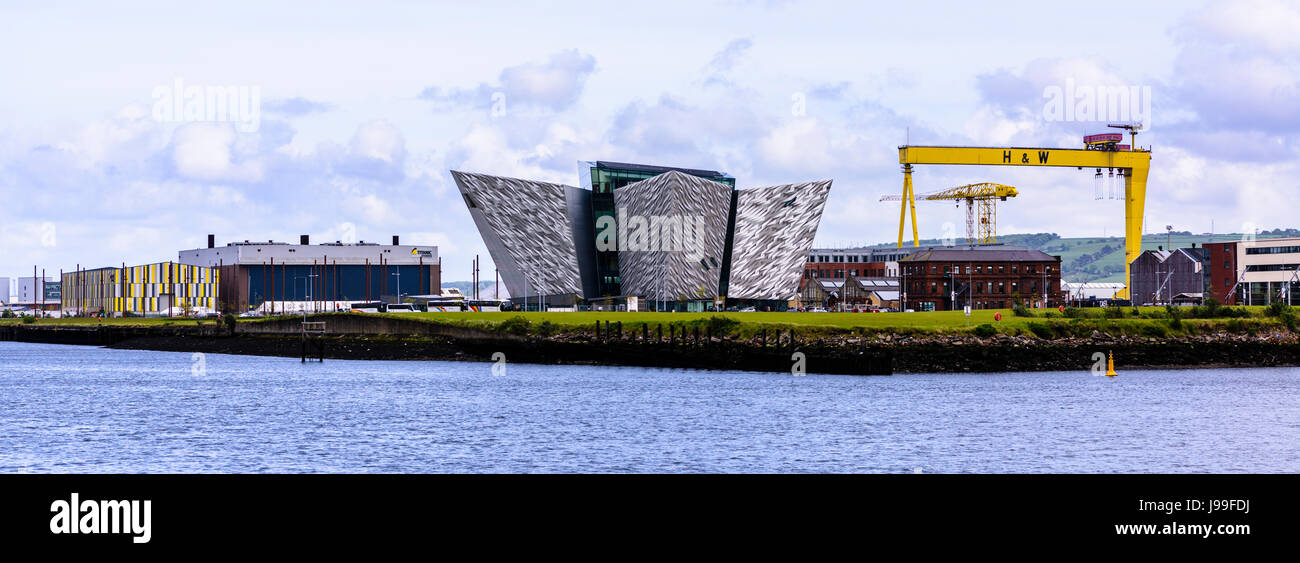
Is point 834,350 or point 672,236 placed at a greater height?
point 672,236

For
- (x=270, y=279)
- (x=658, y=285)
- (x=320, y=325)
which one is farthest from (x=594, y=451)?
(x=270, y=279)

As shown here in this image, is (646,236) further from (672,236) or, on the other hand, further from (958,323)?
(958,323)

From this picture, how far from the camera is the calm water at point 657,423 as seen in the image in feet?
126

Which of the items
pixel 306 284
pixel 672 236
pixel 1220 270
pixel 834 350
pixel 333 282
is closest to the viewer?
pixel 834 350

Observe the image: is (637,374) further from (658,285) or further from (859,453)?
(658,285)

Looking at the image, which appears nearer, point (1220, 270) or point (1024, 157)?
point (1024, 157)

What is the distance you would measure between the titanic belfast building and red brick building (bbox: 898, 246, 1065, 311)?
681 inches

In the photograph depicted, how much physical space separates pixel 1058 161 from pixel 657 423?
112 meters

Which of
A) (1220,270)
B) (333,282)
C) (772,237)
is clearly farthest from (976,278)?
(333,282)

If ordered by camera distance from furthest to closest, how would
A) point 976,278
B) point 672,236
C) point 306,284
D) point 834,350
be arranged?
1. point 306,284
2. point 976,278
3. point 672,236
4. point 834,350

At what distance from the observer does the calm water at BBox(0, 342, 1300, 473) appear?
38344 mm

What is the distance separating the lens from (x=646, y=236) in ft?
450
